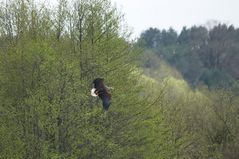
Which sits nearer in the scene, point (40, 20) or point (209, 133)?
point (40, 20)

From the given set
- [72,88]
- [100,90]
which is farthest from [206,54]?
[100,90]

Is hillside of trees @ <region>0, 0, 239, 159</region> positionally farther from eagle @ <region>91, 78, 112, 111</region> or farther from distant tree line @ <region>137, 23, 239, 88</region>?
distant tree line @ <region>137, 23, 239, 88</region>

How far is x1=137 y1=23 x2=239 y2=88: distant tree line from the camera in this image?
81812mm

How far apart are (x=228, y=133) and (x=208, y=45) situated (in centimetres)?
5935

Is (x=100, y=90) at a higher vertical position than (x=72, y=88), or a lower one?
lower

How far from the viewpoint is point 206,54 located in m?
89.8

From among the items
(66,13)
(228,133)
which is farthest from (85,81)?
(228,133)

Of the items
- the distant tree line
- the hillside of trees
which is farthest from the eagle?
the distant tree line

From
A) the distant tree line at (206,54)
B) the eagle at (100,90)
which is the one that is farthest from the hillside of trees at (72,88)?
the distant tree line at (206,54)

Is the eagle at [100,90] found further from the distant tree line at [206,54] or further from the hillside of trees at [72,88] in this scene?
the distant tree line at [206,54]

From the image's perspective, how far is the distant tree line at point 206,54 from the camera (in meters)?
81.8

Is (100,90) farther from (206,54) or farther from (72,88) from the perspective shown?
(206,54)

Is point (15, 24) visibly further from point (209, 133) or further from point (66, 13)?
point (209, 133)

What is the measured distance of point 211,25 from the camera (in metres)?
106
